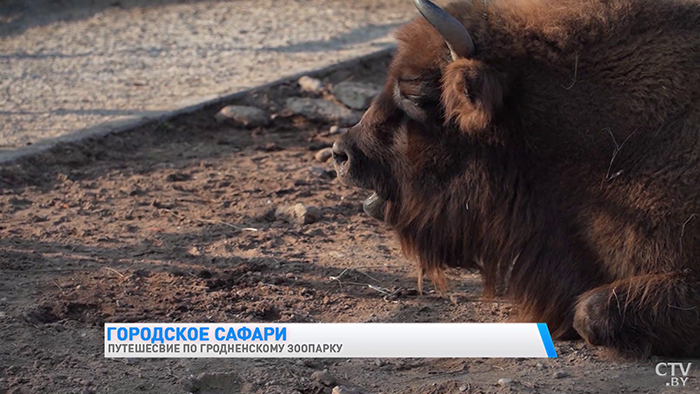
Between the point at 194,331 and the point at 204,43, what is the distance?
243 inches

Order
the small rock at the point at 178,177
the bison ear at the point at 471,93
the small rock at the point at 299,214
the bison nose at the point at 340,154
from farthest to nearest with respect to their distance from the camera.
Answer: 1. the small rock at the point at 178,177
2. the small rock at the point at 299,214
3. the bison nose at the point at 340,154
4. the bison ear at the point at 471,93

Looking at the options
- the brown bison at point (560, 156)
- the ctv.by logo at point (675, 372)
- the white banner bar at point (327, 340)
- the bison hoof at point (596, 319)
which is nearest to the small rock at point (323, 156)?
the brown bison at point (560, 156)

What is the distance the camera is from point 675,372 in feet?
13.1

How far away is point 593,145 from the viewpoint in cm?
430

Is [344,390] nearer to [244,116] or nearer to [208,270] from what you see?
[208,270]

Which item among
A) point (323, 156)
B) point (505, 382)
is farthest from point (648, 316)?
point (323, 156)

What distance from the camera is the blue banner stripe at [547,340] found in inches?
167

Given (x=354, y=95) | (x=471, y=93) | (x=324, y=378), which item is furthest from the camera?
(x=354, y=95)

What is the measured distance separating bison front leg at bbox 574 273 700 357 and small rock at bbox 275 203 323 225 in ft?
7.29

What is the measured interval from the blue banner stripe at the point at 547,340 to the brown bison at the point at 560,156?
5cm

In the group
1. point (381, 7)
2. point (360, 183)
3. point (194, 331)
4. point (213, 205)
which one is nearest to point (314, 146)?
point (213, 205)

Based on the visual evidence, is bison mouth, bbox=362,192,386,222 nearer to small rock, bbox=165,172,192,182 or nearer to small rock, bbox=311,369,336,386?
small rock, bbox=311,369,336,386

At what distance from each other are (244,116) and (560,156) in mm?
4008

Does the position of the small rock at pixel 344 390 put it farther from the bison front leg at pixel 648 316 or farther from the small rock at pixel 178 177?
the small rock at pixel 178 177
